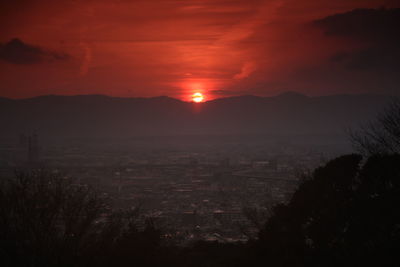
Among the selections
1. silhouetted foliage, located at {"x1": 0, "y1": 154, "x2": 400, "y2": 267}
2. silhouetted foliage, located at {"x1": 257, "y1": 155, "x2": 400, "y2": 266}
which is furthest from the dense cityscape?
silhouetted foliage, located at {"x1": 257, "y1": 155, "x2": 400, "y2": 266}

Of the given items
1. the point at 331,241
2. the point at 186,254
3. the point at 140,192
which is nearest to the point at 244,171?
the point at 140,192

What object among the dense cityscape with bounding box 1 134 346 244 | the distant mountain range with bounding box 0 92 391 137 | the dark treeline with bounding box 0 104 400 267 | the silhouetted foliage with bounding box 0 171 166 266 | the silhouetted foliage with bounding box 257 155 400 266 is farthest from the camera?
the distant mountain range with bounding box 0 92 391 137

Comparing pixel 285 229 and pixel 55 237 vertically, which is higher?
pixel 285 229

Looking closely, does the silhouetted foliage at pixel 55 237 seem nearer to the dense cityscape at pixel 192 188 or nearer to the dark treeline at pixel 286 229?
the dark treeline at pixel 286 229

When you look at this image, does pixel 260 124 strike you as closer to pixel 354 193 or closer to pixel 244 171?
pixel 244 171

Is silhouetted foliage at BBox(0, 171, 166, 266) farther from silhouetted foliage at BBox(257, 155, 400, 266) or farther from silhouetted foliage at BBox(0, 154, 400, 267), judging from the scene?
silhouetted foliage at BBox(257, 155, 400, 266)

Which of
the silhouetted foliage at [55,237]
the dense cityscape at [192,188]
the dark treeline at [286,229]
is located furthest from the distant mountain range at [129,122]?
the dark treeline at [286,229]

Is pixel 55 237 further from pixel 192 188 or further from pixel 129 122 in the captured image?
pixel 129 122

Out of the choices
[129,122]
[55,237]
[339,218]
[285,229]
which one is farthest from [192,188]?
[129,122]
